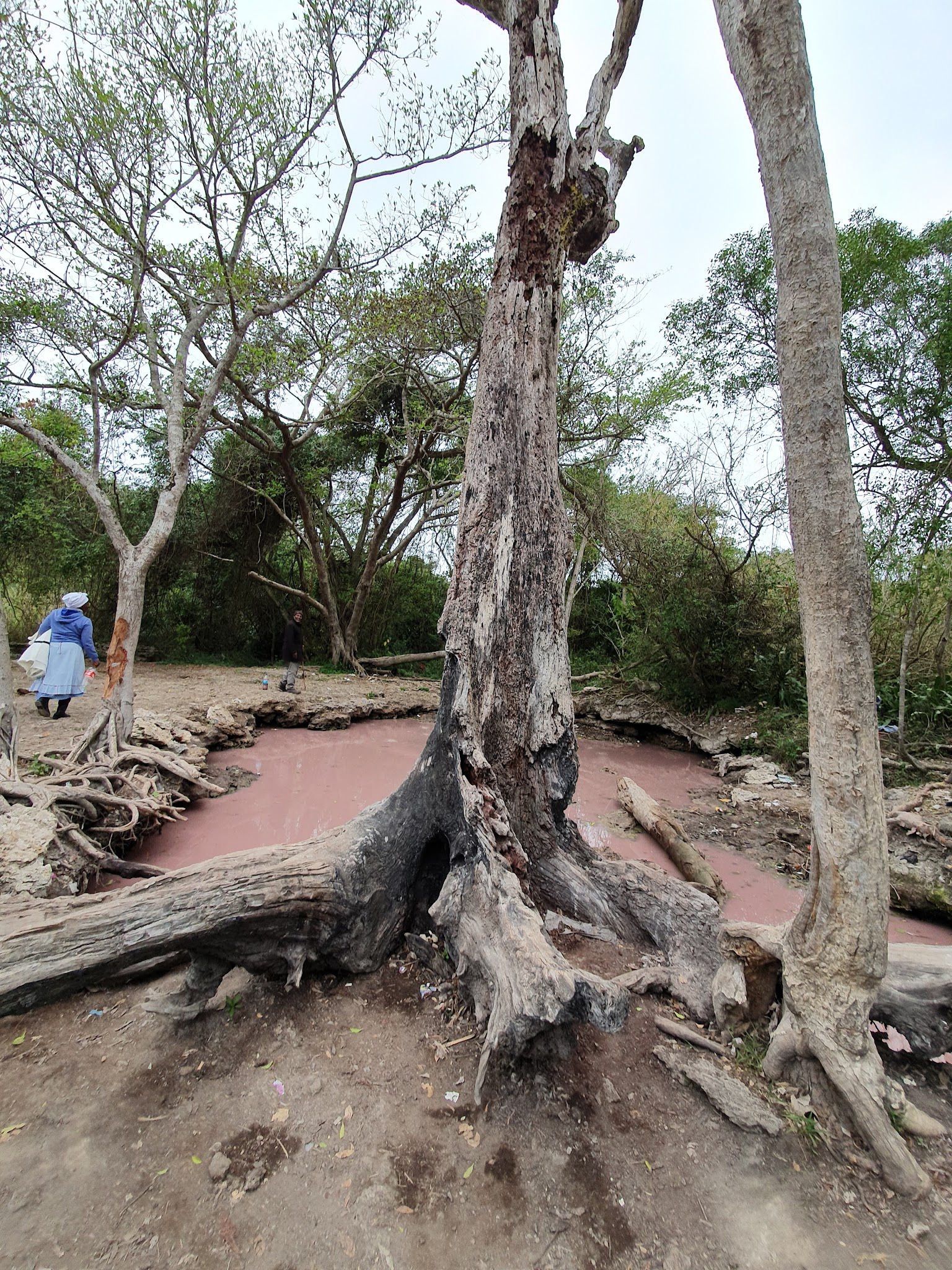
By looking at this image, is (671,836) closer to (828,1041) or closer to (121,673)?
(828,1041)

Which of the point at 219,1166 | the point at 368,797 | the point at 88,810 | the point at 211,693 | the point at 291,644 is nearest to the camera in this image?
the point at 219,1166

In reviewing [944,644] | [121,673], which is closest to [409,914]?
[121,673]

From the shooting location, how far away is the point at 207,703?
7.51m

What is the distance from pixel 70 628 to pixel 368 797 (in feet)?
11.6

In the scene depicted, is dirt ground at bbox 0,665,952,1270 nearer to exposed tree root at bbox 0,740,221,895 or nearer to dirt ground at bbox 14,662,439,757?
exposed tree root at bbox 0,740,221,895

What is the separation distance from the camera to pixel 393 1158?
5.45ft

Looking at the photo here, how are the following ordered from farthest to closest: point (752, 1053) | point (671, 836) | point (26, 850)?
point (671, 836) → point (26, 850) → point (752, 1053)

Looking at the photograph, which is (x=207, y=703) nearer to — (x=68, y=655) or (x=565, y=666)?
(x=68, y=655)

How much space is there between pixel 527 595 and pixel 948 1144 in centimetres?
239

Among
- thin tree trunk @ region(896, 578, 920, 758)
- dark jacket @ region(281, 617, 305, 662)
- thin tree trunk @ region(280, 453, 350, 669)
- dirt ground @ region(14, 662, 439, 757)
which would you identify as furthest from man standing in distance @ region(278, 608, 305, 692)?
thin tree trunk @ region(896, 578, 920, 758)

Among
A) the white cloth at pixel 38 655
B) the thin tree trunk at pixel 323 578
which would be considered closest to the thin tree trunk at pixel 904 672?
the white cloth at pixel 38 655

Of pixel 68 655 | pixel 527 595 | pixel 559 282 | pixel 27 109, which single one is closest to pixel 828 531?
pixel 527 595

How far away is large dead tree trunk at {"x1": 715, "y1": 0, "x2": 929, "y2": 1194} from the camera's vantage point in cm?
175

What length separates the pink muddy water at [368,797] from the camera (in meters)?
4.18
